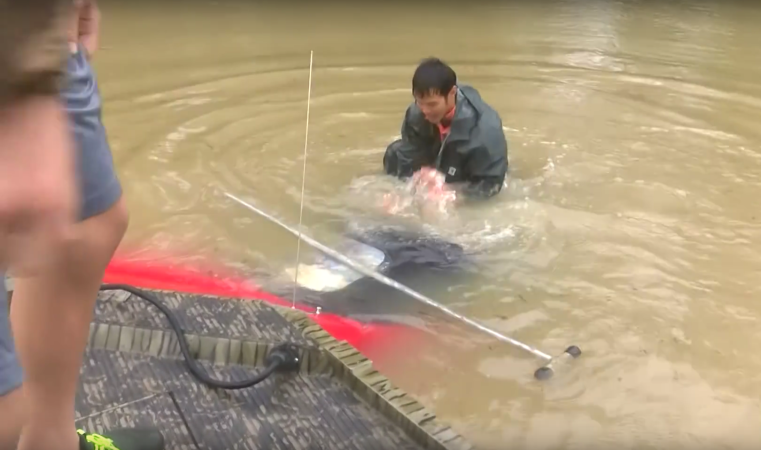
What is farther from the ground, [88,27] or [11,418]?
[88,27]

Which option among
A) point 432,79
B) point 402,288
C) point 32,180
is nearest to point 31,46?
point 32,180

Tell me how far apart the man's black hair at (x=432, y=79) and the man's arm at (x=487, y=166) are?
0.60 ft

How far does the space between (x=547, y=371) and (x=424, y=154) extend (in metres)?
0.85

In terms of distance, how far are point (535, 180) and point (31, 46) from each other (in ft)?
6.65

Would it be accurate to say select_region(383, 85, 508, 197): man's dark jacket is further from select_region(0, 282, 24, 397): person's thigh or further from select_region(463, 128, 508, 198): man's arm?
select_region(0, 282, 24, 397): person's thigh

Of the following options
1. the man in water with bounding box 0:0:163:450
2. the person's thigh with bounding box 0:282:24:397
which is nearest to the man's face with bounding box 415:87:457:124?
the man in water with bounding box 0:0:163:450

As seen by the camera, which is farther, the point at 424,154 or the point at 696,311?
the point at 424,154

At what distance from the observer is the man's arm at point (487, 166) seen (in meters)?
2.12

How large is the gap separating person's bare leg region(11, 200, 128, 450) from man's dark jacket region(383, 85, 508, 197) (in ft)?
4.29

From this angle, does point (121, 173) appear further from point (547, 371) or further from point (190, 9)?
point (190, 9)

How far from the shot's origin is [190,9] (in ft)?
14.6

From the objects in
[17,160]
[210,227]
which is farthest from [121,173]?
[17,160]

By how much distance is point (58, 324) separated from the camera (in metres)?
0.89

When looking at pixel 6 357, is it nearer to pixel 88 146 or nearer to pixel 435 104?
pixel 88 146
